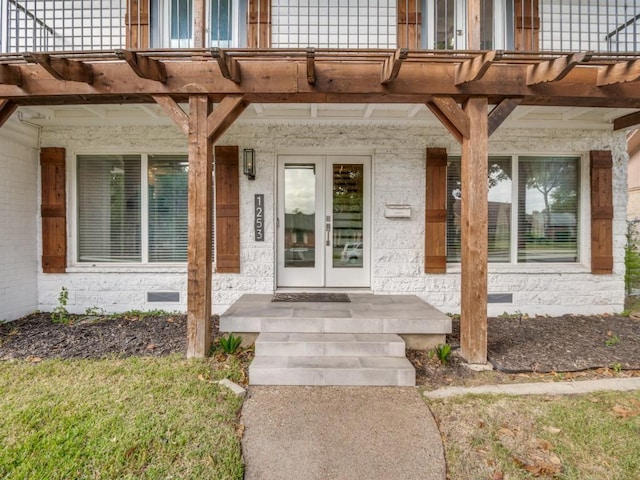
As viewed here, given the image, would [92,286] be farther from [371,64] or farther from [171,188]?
[371,64]

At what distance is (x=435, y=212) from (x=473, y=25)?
88.9 inches

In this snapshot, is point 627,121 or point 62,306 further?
point 62,306

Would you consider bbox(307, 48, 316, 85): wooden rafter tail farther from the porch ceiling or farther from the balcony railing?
the balcony railing

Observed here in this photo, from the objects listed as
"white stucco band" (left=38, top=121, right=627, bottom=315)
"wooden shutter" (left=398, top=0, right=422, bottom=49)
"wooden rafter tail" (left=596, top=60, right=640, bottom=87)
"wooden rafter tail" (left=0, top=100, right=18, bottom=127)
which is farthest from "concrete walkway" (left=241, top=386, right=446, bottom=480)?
"wooden shutter" (left=398, top=0, right=422, bottom=49)

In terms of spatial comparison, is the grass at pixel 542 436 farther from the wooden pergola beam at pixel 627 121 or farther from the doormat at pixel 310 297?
the wooden pergola beam at pixel 627 121

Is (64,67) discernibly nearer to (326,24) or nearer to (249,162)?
(249,162)

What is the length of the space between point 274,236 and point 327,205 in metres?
0.89

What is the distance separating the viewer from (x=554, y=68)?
2.85m

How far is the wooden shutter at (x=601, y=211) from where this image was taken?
4.69m

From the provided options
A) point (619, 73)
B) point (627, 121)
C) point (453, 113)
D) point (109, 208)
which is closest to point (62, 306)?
A: point (109, 208)

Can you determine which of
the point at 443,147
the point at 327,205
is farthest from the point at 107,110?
the point at 443,147

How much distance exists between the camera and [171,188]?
4828 millimetres

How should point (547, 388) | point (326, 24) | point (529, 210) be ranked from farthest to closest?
point (529, 210)
point (326, 24)
point (547, 388)

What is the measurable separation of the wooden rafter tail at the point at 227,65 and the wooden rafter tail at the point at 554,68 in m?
2.74
